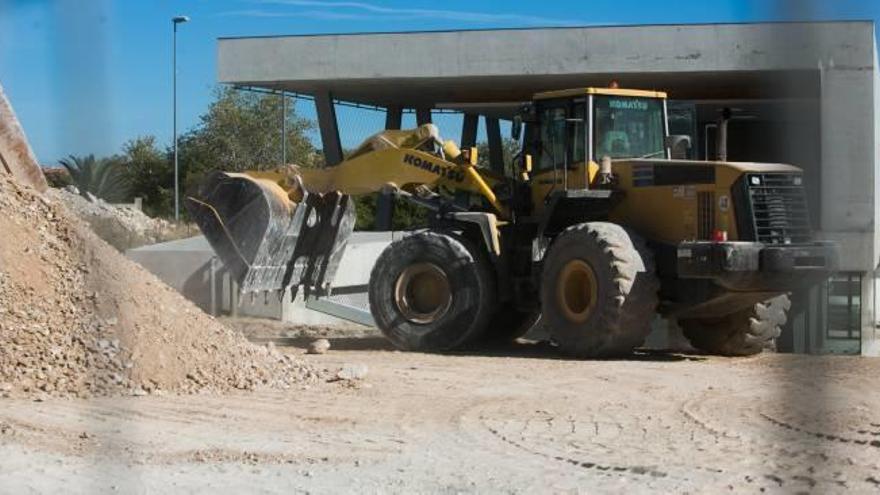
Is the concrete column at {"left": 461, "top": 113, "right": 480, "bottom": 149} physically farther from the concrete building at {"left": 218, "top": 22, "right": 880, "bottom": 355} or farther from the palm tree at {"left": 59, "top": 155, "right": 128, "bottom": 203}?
the palm tree at {"left": 59, "top": 155, "right": 128, "bottom": 203}

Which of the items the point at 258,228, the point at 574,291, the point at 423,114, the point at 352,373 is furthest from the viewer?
the point at 423,114

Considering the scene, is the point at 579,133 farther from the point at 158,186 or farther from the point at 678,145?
the point at 158,186

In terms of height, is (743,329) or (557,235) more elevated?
(557,235)

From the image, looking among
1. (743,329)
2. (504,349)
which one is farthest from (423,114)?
(743,329)

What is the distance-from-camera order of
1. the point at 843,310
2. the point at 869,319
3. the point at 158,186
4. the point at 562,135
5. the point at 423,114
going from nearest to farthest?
the point at 562,135 → the point at 843,310 → the point at 869,319 → the point at 158,186 → the point at 423,114

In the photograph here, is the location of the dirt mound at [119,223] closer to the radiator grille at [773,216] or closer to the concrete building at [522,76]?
the radiator grille at [773,216]

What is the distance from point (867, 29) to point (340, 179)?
11.8 m

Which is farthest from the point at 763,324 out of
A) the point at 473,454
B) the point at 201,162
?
the point at 201,162

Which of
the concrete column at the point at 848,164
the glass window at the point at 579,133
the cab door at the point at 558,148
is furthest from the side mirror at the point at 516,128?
the concrete column at the point at 848,164

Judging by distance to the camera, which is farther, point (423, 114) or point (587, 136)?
point (423, 114)

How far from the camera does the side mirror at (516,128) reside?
14.6m

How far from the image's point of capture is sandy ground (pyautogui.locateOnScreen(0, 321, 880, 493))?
6.47 metres

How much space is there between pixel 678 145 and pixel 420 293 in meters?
3.84

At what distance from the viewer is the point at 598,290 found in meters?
13.2
